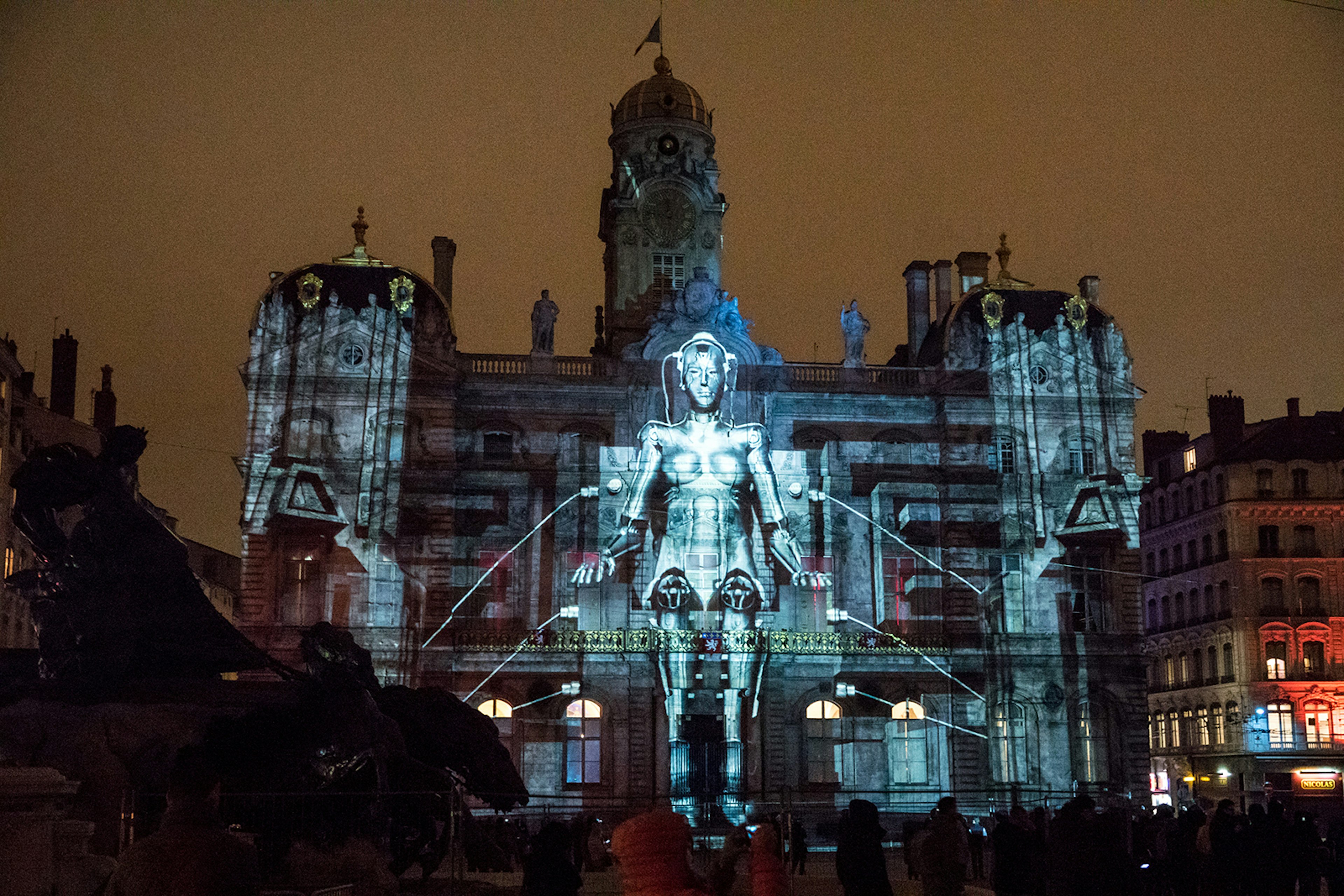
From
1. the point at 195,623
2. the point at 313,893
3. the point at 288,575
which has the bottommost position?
the point at 313,893

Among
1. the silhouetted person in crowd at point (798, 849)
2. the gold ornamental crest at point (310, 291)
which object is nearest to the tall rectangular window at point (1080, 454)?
the gold ornamental crest at point (310, 291)

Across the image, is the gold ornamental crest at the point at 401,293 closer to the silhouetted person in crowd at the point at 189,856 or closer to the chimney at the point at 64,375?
the chimney at the point at 64,375

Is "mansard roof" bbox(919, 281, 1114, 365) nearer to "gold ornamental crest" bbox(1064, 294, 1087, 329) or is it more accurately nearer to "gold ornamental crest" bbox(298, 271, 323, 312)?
"gold ornamental crest" bbox(1064, 294, 1087, 329)

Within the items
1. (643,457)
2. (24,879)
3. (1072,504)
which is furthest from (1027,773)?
(24,879)

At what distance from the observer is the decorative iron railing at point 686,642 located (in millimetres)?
42188

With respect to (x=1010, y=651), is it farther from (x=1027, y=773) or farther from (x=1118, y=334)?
(x=1118, y=334)

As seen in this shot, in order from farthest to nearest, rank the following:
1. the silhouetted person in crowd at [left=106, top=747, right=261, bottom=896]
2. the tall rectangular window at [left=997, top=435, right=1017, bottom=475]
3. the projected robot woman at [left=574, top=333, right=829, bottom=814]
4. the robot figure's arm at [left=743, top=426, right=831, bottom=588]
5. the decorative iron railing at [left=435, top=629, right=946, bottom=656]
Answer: the tall rectangular window at [left=997, top=435, right=1017, bottom=475], the robot figure's arm at [left=743, top=426, right=831, bottom=588], the projected robot woman at [left=574, top=333, right=829, bottom=814], the decorative iron railing at [left=435, top=629, right=946, bottom=656], the silhouetted person in crowd at [left=106, top=747, right=261, bottom=896]

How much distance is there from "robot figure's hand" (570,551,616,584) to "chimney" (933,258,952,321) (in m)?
16.1

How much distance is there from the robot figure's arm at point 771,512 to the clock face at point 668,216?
9077 mm

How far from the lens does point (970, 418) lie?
47688mm

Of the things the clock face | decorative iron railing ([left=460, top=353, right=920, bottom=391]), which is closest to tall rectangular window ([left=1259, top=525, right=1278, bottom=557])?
decorative iron railing ([left=460, top=353, right=920, bottom=391])

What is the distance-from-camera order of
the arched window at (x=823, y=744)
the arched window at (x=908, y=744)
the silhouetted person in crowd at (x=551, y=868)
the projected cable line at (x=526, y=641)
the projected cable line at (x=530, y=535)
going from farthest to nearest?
the projected cable line at (x=530, y=535)
the arched window at (x=908, y=744)
the arched window at (x=823, y=744)
the projected cable line at (x=526, y=641)
the silhouetted person in crowd at (x=551, y=868)

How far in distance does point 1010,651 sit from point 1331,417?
2213 cm

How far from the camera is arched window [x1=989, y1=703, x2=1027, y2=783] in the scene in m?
43.9
